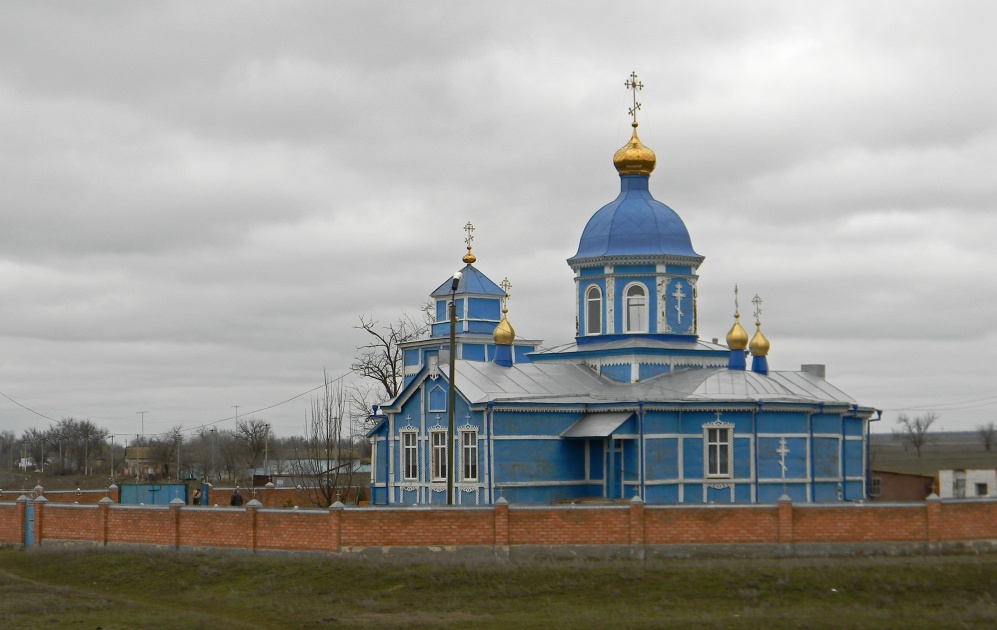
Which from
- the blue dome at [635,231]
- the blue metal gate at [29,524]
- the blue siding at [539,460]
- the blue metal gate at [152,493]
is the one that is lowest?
the blue metal gate at [29,524]

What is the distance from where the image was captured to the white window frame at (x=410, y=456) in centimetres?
3603

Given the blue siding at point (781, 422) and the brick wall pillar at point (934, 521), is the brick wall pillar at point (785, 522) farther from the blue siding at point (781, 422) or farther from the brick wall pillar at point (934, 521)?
the blue siding at point (781, 422)

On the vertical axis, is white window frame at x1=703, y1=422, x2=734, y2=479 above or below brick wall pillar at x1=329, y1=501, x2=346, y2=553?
above

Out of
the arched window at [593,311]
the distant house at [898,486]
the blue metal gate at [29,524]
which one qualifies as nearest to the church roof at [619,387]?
the arched window at [593,311]

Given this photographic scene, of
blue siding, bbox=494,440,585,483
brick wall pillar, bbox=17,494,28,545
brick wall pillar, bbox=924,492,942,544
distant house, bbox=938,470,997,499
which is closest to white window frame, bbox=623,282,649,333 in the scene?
blue siding, bbox=494,440,585,483

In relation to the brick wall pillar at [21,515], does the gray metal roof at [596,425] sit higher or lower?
higher

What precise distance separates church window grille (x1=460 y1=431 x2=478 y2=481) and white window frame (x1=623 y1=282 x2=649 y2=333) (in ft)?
21.6

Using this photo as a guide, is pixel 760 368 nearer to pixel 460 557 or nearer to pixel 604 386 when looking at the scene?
pixel 604 386

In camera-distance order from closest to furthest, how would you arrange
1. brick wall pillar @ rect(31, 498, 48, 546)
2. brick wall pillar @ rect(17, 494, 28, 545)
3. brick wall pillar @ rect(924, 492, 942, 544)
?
brick wall pillar @ rect(924, 492, 942, 544) → brick wall pillar @ rect(31, 498, 48, 546) → brick wall pillar @ rect(17, 494, 28, 545)

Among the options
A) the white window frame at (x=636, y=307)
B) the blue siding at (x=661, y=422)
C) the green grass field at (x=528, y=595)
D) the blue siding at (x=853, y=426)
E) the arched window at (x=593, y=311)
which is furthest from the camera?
the arched window at (x=593, y=311)

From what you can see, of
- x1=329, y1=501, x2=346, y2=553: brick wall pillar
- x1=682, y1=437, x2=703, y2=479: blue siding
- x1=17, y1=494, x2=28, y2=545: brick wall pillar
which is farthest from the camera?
x1=682, y1=437, x2=703, y2=479: blue siding

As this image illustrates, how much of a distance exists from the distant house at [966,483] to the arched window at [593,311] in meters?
10.8

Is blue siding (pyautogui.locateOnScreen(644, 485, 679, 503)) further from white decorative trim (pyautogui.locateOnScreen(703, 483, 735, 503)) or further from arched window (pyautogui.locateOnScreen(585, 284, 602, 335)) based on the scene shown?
arched window (pyautogui.locateOnScreen(585, 284, 602, 335))

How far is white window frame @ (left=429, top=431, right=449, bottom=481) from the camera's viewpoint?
35.2 meters
